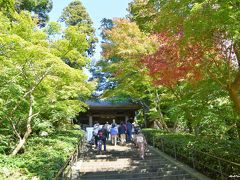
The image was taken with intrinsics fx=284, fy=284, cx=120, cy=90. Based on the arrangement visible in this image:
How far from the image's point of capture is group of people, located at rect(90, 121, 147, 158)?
12.5 m

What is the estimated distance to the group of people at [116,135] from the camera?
1245cm

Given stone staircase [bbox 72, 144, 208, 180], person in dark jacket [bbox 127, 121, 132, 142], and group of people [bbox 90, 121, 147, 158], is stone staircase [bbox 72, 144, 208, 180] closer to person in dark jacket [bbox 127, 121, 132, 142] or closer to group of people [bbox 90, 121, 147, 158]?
group of people [bbox 90, 121, 147, 158]

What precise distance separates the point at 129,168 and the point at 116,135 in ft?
19.5

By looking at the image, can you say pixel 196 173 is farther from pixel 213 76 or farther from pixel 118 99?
pixel 118 99

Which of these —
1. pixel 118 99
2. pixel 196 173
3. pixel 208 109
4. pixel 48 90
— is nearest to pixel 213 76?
pixel 208 109

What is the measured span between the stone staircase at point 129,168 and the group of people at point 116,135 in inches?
28.7

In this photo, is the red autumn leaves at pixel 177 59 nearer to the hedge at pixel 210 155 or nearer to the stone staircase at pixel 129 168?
the hedge at pixel 210 155

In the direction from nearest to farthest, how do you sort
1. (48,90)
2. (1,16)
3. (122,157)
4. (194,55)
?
(194,55)
(1,16)
(48,90)
(122,157)

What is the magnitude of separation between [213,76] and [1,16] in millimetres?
6935

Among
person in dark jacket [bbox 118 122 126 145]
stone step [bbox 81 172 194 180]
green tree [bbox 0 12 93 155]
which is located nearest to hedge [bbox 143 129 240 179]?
stone step [bbox 81 172 194 180]

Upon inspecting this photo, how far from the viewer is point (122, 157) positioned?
504 inches

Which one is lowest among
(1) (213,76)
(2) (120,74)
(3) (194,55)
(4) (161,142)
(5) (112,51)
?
(4) (161,142)

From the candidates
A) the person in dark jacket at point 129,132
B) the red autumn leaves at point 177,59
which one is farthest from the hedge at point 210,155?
the person in dark jacket at point 129,132

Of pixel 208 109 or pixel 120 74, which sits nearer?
pixel 208 109
